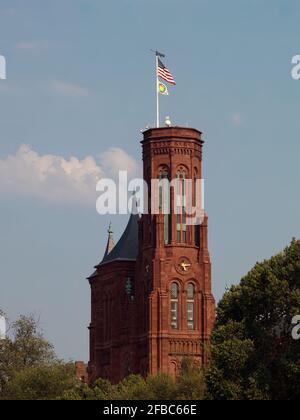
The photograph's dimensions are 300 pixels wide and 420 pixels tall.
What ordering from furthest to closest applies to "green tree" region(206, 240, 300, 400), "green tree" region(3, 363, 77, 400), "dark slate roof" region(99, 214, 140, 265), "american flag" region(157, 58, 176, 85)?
"dark slate roof" region(99, 214, 140, 265) < "american flag" region(157, 58, 176, 85) < "green tree" region(3, 363, 77, 400) < "green tree" region(206, 240, 300, 400)

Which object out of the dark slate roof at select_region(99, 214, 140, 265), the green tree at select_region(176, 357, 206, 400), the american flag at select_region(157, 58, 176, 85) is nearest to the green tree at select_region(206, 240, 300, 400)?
the green tree at select_region(176, 357, 206, 400)

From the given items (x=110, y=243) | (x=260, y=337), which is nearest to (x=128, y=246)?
(x=110, y=243)

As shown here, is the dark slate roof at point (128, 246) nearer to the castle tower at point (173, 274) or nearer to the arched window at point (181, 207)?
the castle tower at point (173, 274)

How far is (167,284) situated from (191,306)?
334 cm

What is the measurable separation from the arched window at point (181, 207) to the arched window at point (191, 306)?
467 centimetres

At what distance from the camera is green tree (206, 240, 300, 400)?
91.1 metres

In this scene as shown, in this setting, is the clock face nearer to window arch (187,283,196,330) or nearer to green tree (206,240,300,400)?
window arch (187,283,196,330)

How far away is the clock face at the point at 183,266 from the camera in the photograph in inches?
6014

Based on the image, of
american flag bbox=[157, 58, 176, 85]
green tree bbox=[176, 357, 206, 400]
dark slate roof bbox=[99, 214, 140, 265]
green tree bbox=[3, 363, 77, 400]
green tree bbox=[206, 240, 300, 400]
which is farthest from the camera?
dark slate roof bbox=[99, 214, 140, 265]

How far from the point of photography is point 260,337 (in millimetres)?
94125

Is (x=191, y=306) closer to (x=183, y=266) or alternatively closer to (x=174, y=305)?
(x=174, y=305)
